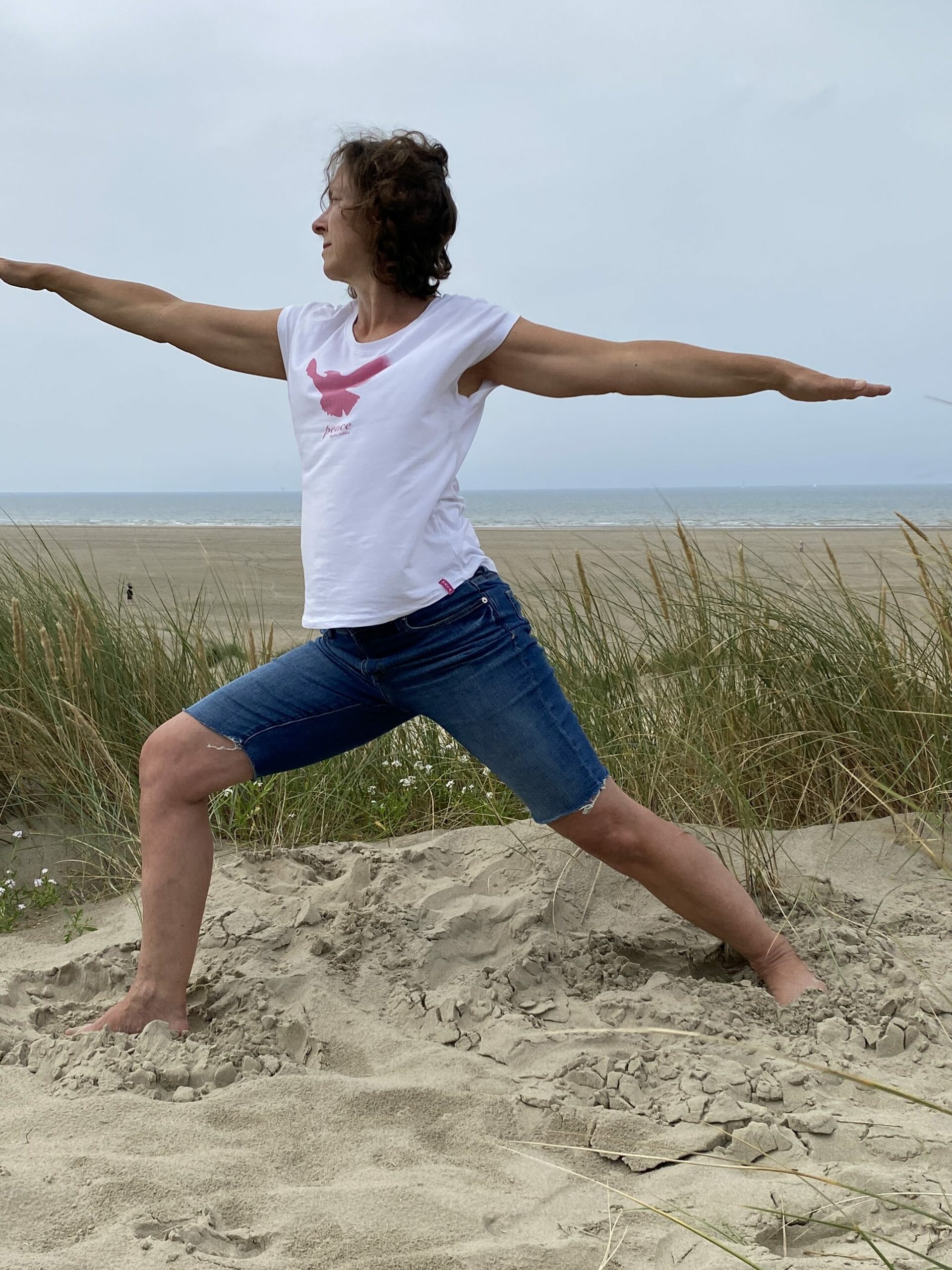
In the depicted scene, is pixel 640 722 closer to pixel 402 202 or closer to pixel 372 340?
pixel 372 340

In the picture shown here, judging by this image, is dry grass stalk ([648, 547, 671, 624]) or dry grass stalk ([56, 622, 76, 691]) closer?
dry grass stalk ([56, 622, 76, 691])

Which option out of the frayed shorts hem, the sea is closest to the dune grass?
the frayed shorts hem

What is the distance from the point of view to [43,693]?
401cm

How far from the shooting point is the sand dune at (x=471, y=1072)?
1829 mm

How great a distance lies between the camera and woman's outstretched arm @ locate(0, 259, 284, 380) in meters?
2.67

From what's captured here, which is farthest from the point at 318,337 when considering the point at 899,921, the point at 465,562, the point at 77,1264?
the point at 899,921

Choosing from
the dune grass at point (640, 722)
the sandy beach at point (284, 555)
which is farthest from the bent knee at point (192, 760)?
the sandy beach at point (284, 555)

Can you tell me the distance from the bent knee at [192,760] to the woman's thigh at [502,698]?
0.41m

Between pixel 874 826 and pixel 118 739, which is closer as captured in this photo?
pixel 874 826

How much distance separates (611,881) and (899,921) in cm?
85

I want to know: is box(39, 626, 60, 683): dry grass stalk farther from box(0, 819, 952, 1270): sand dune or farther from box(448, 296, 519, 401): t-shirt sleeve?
box(448, 296, 519, 401): t-shirt sleeve

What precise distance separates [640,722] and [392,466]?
5.61 feet

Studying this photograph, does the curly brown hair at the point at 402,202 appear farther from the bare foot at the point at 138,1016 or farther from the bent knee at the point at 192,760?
the bare foot at the point at 138,1016

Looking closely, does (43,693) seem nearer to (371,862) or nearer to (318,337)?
(371,862)
